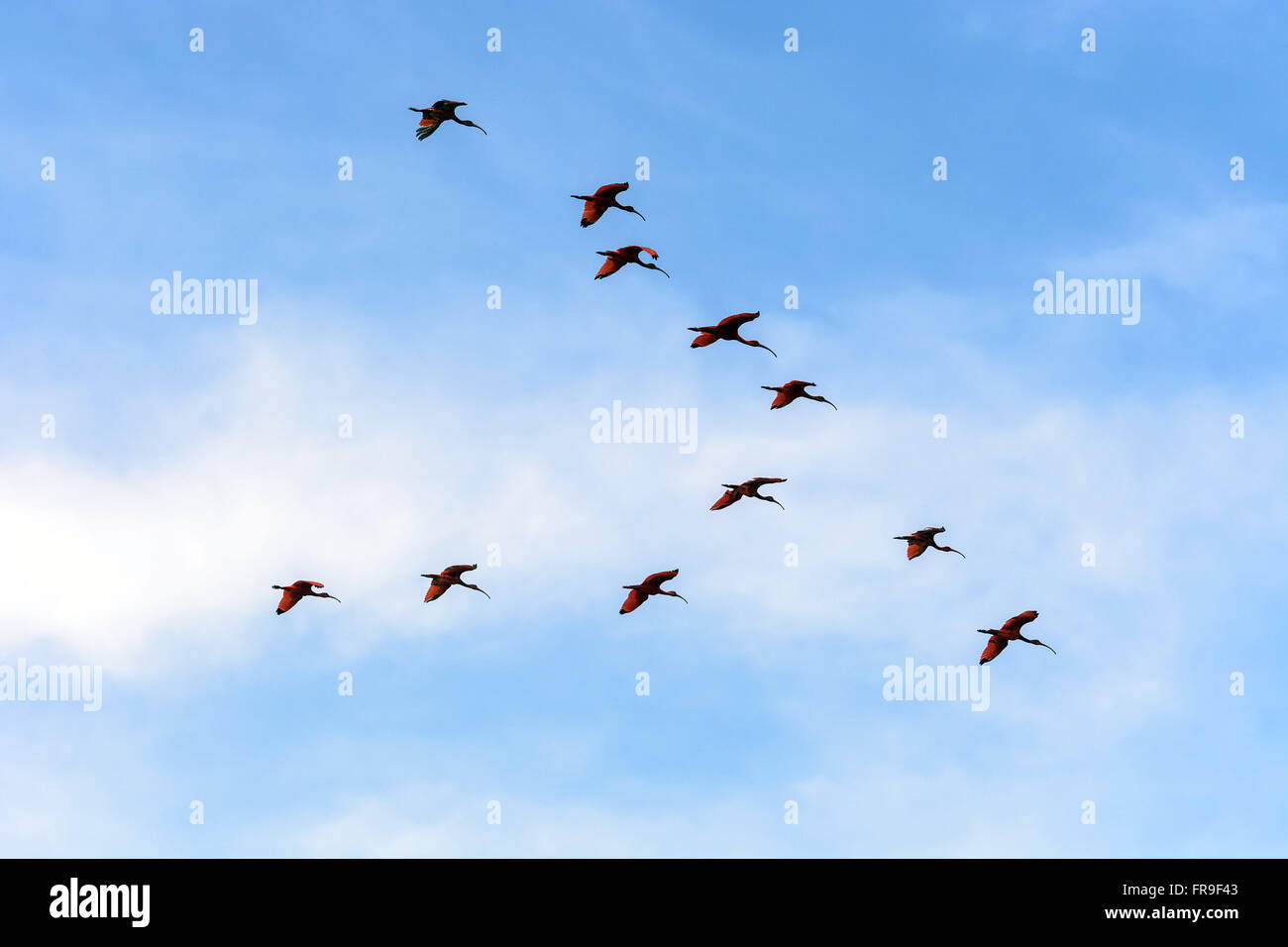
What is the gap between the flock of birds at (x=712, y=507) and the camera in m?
46.9

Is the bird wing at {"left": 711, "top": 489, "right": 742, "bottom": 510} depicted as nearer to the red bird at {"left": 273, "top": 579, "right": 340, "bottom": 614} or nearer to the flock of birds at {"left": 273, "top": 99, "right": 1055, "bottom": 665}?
the flock of birds at {"left": 273, "top": 99, "right": 1055, "bottom": 665}

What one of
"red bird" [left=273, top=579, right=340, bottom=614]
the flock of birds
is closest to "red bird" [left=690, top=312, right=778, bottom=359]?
the flock of birds

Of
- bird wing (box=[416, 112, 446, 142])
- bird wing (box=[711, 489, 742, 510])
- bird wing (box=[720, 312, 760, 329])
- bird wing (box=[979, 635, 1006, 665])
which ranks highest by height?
bird wing (box=[416, 112, 446, 142])

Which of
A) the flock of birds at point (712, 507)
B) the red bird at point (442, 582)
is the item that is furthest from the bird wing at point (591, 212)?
the red bird at point (442, 582)

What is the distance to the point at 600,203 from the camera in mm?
46875

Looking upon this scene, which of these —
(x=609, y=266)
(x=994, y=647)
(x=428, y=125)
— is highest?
(x=428, y=125)

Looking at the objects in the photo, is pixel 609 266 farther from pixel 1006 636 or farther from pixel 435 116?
pixel 1006 636

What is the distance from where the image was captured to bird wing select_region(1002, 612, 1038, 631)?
5084 cm

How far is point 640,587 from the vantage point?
47.9m

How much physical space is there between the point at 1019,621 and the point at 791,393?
43.1 ft

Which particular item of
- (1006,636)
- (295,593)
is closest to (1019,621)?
(1006,636)

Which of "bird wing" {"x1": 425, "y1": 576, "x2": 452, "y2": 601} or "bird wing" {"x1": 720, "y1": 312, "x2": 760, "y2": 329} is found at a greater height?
"bird wing" {"x1": 720, "y1": 312, "x2": 760, "y2": 329}
